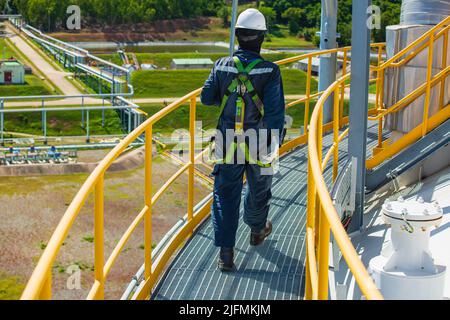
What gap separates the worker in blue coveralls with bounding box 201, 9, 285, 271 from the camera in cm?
424

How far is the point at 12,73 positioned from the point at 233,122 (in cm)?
3516

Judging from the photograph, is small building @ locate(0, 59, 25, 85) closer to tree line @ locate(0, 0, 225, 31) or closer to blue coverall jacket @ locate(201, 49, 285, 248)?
tree line @ locate(0, 0, 225, 31)

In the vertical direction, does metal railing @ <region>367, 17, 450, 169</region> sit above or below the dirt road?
above

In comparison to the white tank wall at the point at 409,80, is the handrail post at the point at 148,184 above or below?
below

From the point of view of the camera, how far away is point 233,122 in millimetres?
4340

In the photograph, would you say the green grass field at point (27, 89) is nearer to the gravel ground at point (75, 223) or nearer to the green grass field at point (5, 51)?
the green grass field at point (5, 51)

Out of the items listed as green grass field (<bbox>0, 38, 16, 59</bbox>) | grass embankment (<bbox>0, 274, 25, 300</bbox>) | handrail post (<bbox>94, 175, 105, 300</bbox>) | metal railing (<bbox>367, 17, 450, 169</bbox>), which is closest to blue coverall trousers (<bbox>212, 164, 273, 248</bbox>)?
handrail post (<bbox>94, 175, 105, 300</bbox>)

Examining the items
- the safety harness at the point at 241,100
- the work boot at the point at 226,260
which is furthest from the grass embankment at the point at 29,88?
the safety harness at the point at 241,100

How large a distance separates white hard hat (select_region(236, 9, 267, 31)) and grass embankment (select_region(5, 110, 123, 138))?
1017 inches

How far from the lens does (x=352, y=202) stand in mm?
5137

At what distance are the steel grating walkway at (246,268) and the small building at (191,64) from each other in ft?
141

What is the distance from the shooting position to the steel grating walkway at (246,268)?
13.8ft
